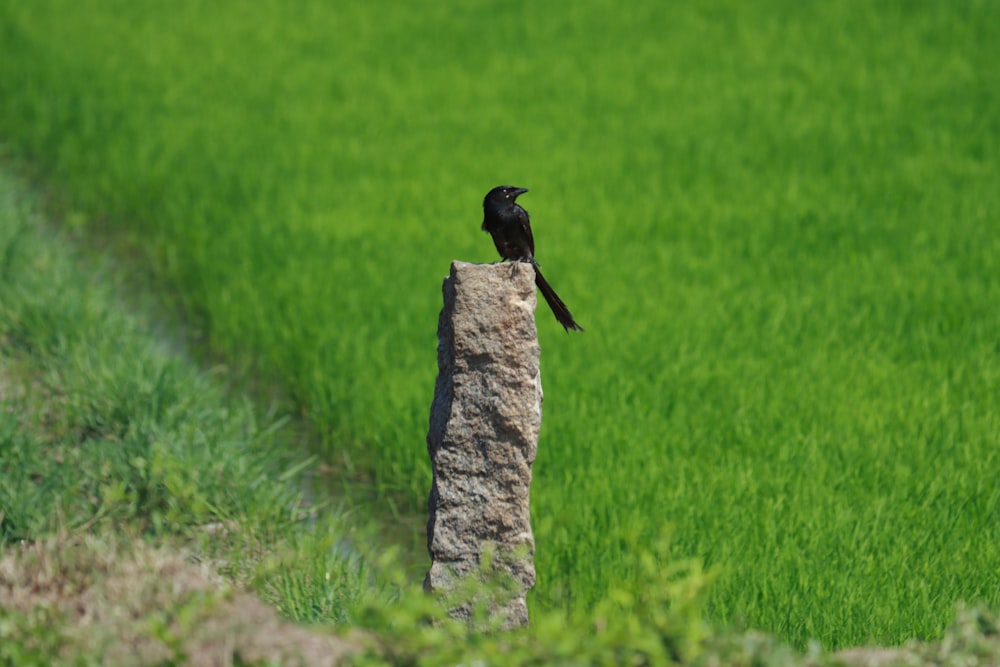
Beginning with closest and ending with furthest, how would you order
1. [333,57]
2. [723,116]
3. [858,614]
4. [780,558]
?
[858,614] → [780,558] → [723,116] → [333,57]

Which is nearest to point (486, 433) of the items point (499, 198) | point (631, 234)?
point (499, 198)

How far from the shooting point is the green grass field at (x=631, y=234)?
486 cm

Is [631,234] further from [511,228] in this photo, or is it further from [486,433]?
[486,433]

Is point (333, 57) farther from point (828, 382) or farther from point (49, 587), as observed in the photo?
point (49, 587)

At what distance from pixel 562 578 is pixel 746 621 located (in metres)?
0.76

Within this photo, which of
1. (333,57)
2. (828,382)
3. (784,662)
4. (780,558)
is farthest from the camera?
(333,57)

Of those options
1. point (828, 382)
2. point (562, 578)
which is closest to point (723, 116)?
point (828, 382)

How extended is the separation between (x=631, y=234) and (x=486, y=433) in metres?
4.37

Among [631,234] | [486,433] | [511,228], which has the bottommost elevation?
[486,433]

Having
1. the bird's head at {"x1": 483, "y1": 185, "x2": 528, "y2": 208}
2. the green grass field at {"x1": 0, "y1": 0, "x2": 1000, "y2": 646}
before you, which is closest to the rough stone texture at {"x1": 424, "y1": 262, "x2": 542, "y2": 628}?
the bird's head at {"x1": 483, "y1": 185, "x2": 528, "y2": 208}

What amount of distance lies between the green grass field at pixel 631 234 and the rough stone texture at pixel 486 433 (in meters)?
0.52

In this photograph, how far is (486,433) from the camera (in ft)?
12.3

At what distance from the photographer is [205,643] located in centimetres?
296

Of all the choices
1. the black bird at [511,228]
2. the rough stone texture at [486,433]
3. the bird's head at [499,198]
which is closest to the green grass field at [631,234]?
the rough stone texture at [486,433]
